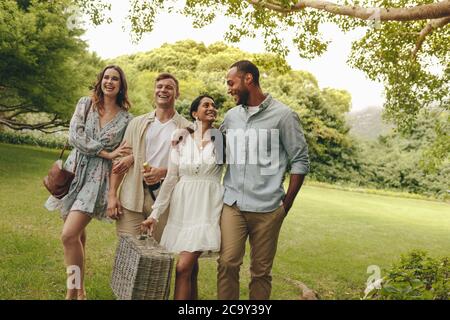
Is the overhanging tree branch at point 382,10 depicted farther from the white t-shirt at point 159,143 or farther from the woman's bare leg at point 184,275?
the woman's bare leg at point 184,275

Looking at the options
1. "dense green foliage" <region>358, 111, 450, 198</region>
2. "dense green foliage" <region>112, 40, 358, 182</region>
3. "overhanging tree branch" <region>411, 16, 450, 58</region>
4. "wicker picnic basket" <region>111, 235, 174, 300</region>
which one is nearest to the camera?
"wicker picnic basket" <region>111, 235, 174, 300</region>

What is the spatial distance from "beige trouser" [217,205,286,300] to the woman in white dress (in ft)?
0.24

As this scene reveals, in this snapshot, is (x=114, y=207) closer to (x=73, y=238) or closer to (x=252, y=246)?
(x=73, y=238)

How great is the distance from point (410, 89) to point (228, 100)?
45.4 ft

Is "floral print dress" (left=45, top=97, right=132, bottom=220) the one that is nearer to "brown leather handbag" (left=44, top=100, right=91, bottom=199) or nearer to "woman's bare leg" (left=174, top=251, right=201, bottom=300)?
"brown leather handbag" (left=44, top=100, right=91, bottom=199)

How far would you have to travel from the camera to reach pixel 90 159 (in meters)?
3.48

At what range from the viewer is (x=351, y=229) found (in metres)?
10.6

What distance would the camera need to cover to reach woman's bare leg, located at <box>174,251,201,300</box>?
113 inches

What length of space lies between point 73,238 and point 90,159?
1.94 ft

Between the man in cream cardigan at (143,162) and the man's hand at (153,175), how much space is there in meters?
0.02

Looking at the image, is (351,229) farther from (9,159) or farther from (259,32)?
(9,159)

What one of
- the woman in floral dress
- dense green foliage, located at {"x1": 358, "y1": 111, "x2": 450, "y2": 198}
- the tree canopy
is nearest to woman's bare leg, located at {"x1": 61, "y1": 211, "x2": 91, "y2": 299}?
the woman in floral dress

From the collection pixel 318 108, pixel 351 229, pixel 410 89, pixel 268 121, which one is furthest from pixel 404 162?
pixel 268 121

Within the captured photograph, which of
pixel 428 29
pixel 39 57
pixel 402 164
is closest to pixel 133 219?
pixel 428 29
